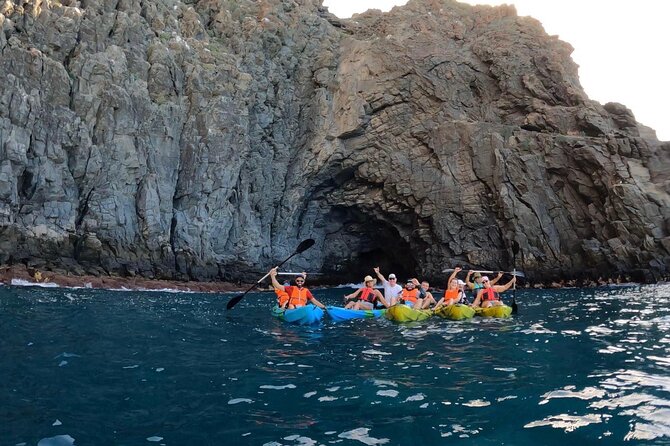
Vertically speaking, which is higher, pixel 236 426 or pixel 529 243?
pixel 529 243

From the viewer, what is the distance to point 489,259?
3775cm

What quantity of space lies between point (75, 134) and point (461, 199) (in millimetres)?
25390

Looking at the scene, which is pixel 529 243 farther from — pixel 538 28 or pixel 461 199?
pixel 538 28

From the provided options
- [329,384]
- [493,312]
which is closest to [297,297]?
[493,312]

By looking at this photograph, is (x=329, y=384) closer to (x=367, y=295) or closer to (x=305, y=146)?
(x=367, y=295)

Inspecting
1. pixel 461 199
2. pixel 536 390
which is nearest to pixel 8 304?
pixel 536 390

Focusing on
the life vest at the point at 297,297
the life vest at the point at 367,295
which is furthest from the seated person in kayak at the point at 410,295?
the life vest at the point at 297,297

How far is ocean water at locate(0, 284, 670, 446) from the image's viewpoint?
5452mm

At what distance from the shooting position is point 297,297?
16.1 meters

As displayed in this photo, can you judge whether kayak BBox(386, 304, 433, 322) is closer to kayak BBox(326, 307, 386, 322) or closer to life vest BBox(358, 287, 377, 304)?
kayak BBox(326, 307, 386, 322)

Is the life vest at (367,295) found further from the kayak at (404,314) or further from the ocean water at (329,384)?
the ocean water at (329,384)

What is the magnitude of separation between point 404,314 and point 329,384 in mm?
7738

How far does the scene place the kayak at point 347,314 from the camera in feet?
50.6

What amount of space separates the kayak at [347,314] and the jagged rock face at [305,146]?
1755 cm
